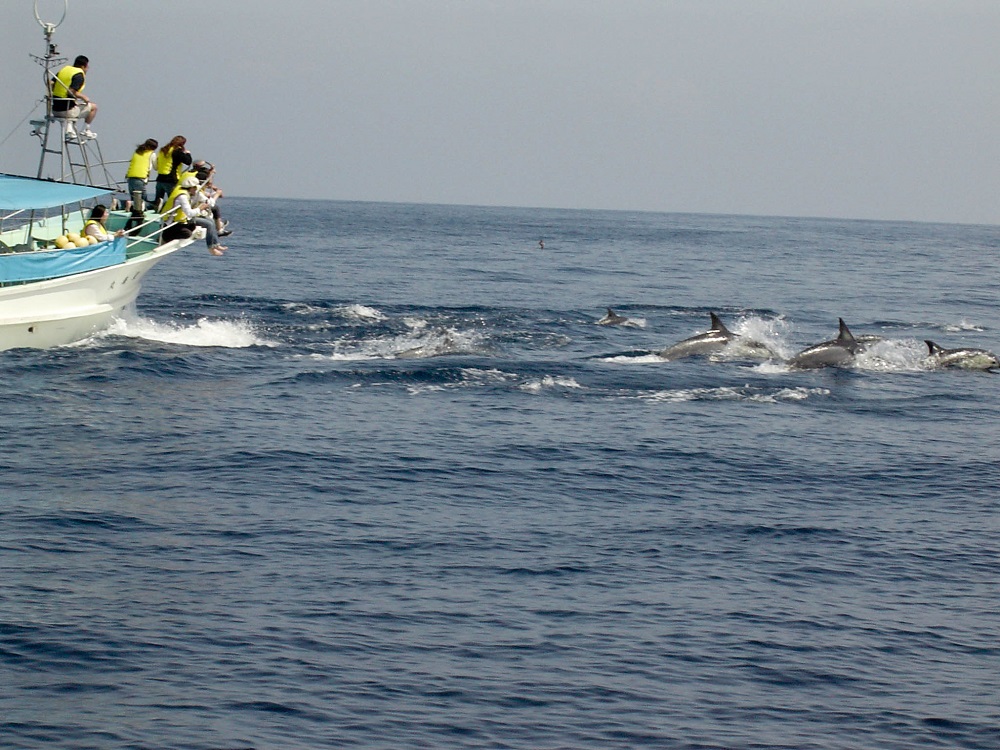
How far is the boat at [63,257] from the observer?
31.3 metres

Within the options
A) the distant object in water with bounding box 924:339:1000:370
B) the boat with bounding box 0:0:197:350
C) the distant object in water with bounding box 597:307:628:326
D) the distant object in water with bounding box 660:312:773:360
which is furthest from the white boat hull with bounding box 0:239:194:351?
the distant object in water with bounding box 924:339:1000:370

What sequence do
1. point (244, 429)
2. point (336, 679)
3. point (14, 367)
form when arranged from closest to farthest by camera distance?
point (336, 679)
point (244, 429)
point (14, 367)

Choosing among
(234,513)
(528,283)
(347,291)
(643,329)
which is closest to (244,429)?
(234,513)

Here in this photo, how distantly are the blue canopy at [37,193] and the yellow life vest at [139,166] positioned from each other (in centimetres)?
103

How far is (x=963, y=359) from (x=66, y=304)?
80.5ft

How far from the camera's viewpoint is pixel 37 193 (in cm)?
3231

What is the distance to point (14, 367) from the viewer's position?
31141 millimetres

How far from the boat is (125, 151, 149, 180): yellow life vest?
60cm

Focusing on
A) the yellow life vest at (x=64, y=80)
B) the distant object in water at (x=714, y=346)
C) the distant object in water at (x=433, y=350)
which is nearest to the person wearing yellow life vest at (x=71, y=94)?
the yellow life vest at (x=64, y=80)

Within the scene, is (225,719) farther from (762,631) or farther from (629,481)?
(629,481)

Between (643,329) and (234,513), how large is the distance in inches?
1099

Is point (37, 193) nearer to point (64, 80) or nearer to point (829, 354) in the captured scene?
point (64, 80)

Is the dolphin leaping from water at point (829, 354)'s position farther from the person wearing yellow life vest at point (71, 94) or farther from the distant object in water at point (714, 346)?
the person wearing yellow life vest at point (71, 94)

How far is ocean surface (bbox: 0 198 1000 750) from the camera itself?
13938mm
